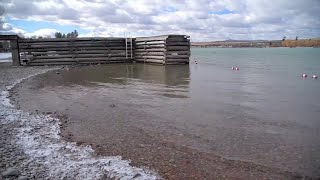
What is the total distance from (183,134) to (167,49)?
18.6m

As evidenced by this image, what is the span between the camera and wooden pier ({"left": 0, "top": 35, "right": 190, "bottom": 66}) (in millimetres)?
24484

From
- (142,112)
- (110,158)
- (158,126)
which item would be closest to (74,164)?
(110,158)

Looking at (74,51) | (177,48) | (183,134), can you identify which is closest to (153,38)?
(177,48)

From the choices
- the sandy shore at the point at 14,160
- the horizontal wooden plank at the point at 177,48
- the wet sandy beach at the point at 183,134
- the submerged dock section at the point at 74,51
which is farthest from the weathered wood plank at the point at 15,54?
the sandy shore at the point at 14,160

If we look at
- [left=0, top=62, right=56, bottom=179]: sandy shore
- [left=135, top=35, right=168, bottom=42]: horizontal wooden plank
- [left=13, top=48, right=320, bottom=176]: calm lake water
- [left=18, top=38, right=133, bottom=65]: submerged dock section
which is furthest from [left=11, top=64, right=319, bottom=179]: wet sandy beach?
[left=18, top=38, right=133, bottom=65]: submerged dock section

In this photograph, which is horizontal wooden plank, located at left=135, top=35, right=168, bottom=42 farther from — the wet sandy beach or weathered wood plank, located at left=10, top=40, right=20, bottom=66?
the wet sandy beach

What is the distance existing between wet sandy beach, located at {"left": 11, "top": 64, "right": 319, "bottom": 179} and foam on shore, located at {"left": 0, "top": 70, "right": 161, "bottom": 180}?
24cm

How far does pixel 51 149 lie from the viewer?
5383 millimetres

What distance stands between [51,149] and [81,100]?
4757 millimetres

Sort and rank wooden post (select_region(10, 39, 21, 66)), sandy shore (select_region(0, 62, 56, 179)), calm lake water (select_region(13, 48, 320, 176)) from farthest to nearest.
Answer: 1. wooden post (select_region(10, 39, 21, 66))
2. calm lake water (select_region(13, 48, 320, 176))
3. sandy shore (select_region(0, 62, 56, 179))

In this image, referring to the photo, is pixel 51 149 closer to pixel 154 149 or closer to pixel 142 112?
pixel 154 149

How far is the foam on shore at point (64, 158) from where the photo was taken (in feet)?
14.6

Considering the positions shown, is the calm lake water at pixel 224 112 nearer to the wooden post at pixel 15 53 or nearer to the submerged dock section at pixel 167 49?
the submerged dock section at pixel 167 49

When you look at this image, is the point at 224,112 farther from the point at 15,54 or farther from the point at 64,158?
the point at 15,54
